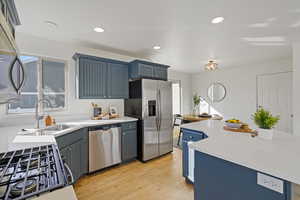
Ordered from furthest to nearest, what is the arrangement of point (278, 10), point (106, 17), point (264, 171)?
point (106, 17) < point (278, 10) < point (264, 171)

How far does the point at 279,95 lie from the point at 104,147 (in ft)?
16.7

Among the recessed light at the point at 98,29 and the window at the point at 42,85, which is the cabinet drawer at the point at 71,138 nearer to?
the window at the point at 42,85

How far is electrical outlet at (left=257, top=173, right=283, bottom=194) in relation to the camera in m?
0.83

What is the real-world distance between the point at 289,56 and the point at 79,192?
5.87 meters

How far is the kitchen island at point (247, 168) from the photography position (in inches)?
33.0

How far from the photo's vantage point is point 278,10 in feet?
5.80

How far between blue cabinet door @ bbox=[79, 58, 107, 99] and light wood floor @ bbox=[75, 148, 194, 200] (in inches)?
59.3

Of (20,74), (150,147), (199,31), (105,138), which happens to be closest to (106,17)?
(20,74)

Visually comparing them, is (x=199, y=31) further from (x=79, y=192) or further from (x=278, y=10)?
(x=79, y=192)

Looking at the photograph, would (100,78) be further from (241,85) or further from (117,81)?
(241,85)

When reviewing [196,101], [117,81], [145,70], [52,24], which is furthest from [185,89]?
[52,24]

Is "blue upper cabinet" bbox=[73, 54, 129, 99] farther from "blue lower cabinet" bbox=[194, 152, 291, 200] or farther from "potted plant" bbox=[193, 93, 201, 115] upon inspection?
"potted plant" bbox=[193, 93, 201, 115]

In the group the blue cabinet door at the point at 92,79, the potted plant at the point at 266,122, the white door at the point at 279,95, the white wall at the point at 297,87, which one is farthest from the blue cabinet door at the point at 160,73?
the white door at the point at 279,95

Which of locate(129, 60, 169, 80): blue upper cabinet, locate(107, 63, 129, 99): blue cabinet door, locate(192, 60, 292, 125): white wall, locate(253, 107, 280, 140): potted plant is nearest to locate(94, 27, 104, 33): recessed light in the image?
locate(107, 63, 129, 99): blue cabinet door
